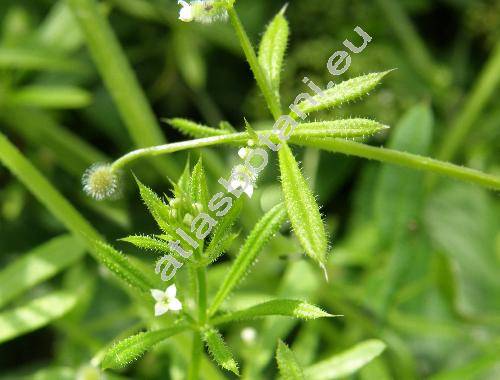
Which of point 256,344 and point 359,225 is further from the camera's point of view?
point 359,225

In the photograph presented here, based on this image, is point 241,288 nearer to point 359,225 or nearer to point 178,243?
point 359,225

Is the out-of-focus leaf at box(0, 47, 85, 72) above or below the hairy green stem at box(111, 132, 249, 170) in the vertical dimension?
above

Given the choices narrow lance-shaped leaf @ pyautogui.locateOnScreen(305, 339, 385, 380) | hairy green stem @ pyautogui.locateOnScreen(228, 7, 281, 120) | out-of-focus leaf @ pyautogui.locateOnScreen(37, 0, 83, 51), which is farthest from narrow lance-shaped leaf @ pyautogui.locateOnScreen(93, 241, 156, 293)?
out-of-focus leaf @ pyautogui.locateOnScreen(37, 0, 83, 51)

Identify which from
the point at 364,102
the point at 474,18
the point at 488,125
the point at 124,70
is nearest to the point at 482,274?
the point at 488,125

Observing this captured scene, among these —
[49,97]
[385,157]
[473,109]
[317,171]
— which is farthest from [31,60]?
[473,109]

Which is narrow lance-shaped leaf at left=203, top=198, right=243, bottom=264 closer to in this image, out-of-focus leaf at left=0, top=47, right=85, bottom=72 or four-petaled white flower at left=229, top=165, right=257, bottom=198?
four-petaled white flower at left=229, top=165, right=257, bottom=198

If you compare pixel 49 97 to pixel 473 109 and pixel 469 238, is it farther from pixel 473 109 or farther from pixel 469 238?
pixel 469 238

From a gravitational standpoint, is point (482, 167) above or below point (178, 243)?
above
